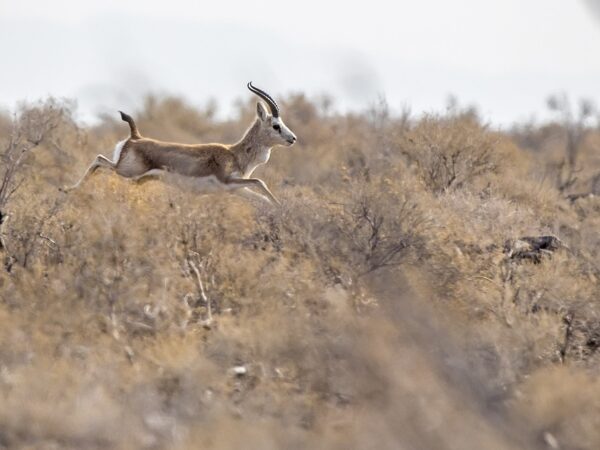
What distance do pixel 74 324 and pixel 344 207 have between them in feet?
13.7

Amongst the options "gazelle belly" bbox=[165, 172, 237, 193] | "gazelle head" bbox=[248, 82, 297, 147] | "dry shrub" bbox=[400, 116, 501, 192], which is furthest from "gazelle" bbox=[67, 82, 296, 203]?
"dry shrub" bbox=[400, 116, 501, 192]

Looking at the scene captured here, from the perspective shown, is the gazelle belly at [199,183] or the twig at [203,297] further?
the gazelle belly at [199,183]

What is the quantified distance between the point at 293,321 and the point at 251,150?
5584mm

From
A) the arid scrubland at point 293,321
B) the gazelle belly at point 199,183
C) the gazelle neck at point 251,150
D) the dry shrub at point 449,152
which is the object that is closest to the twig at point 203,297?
the arid scrubland at point 293,321

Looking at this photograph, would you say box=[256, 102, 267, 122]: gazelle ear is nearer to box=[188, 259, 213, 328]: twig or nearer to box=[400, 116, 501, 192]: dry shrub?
box=[400, 116, 501, 192]: dry shrub

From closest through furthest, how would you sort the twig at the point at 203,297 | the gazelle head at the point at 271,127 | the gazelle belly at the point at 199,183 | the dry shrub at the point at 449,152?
the twig at the point at 203,297
the gazelle belly at the point at 199,183
the gazelle head at the point at 271,127
the dry shrub at the point at 449,152

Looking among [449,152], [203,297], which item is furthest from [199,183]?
[449,152]

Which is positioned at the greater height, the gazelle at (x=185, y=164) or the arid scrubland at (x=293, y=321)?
the gazelle at (x=185, y=164)

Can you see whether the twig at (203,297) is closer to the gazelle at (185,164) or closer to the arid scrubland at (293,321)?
the arid scrubland at (293,321)

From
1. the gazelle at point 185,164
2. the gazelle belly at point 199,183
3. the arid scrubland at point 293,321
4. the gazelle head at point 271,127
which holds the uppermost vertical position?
the gazelle head at point 271,127

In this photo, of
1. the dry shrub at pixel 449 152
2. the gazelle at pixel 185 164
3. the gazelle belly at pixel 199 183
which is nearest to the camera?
the gazelle belly at pixel 199 183

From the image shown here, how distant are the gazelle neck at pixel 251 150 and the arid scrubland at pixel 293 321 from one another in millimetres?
932

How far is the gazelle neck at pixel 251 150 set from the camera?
49.8 feet

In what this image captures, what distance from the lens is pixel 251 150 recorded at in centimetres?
1538
